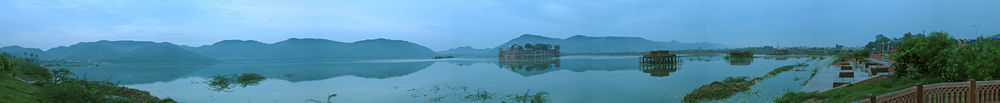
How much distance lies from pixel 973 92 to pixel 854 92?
5.56 m

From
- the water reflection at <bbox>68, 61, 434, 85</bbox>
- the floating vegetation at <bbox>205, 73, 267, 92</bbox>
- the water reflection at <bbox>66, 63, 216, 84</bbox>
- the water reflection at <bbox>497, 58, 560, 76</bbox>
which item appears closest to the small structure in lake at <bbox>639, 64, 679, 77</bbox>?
the water reflection at <bbox>497, 58, 560, 76</bbox>

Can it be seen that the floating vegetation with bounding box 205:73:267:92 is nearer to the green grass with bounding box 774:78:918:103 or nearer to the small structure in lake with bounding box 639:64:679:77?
the green grass with bounding box 774:78:918:103

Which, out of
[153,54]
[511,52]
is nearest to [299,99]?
[511,52]

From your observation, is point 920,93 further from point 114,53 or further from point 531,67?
point 114,53

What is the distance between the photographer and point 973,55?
970 cm

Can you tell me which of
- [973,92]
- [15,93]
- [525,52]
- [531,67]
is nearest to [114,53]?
[525,52]

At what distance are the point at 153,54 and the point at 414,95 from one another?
178 metres

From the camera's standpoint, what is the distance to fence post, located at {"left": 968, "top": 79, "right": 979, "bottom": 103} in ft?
19.8

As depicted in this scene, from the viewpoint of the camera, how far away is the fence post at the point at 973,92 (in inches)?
237

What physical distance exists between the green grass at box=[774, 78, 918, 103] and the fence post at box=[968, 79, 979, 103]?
Answer: 12.4 ft

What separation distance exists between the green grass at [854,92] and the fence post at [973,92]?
3.77 meters

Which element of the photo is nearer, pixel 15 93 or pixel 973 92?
pixel 973 92

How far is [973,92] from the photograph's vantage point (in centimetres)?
609

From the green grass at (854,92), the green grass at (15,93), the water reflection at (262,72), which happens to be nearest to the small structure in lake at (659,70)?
the green grass at (854,92)
